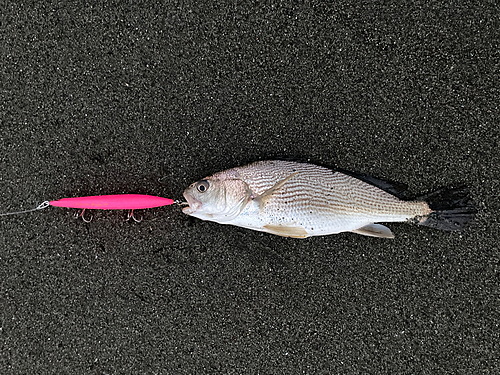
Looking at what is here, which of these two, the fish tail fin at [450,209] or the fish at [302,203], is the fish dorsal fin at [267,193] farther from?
the fish tail fin at [450,209]

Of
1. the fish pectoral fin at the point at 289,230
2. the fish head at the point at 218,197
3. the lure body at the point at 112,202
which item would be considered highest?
the fish head at the point at 218,197

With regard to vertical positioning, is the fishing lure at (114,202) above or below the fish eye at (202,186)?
below

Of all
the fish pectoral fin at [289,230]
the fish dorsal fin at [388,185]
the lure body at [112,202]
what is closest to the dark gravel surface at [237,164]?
the fish dorsal fin at [388,185]

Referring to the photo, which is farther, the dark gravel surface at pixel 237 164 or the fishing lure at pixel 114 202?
the dark gravel surface at pixel 237 164

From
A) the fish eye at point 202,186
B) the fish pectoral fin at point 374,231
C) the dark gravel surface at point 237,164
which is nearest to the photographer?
the fish eye at point 202,186

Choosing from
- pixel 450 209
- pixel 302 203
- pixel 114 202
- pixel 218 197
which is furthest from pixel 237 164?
pixel 450 209

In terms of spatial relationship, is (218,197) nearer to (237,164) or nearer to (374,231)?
(237,164)

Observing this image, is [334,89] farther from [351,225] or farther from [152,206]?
[152,206]

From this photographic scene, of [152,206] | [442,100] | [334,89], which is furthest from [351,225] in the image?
[152,206]

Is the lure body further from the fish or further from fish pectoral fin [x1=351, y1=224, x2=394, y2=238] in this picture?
fish pectoral fin [x1=351, y1=224, x2=394, y2=238]
